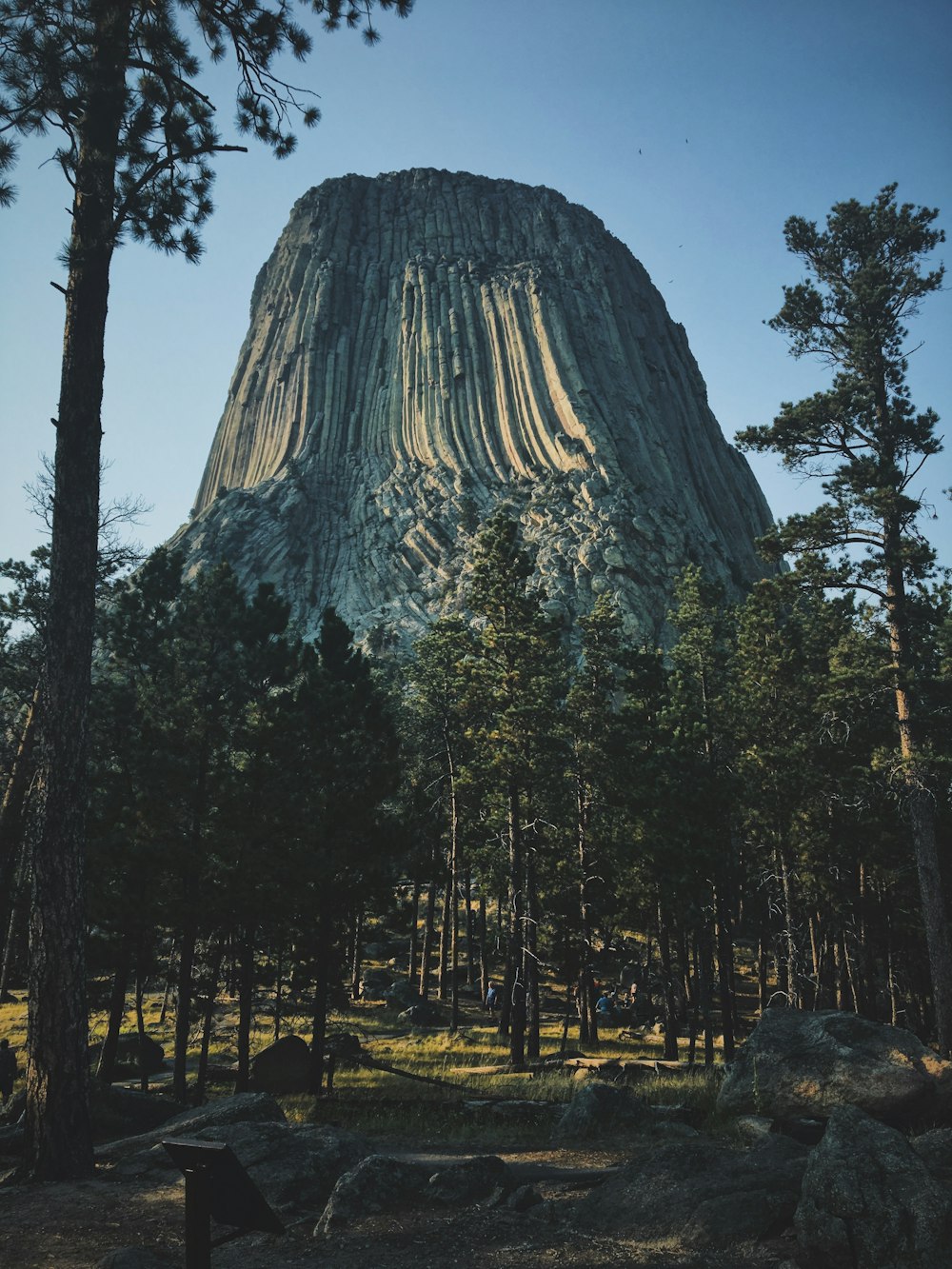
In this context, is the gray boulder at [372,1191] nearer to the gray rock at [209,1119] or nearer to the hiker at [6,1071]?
the gray rock at [209,1119]

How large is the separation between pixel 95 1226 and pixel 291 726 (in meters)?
13.2

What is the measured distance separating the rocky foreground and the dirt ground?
0.08 ft

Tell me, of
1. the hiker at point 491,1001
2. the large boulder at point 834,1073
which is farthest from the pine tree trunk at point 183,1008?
the hiker at point 491,1001

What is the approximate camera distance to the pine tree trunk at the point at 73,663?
9.00m

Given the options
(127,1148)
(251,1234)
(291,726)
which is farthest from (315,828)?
(251,1234)

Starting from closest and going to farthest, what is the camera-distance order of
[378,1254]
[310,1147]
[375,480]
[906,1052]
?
1. [378,1254]
2. [310,1147]
3. [906,1052]
4. [375,480]

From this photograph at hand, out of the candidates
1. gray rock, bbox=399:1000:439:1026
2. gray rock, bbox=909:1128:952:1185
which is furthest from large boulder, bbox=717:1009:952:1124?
gray rock, bbox=399:1000:439:1026

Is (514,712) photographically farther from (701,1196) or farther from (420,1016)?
(701,1196)

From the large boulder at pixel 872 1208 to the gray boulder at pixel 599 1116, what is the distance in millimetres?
6547

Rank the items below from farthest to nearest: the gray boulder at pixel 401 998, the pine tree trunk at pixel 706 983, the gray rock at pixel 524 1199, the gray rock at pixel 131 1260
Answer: the gray boulder at pixel 401 998
the pine tree trunk at pixel 706 983
the gray rock at pixel 524 1199
the gray rock at pixel 131 1260

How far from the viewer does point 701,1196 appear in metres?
7.25

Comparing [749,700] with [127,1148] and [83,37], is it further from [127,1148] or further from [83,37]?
[83,37]

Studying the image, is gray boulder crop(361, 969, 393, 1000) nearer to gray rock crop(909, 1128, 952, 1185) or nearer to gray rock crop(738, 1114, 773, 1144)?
gray rock crop(738, 1114, 773, 1144)

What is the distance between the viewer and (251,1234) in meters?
7.68
